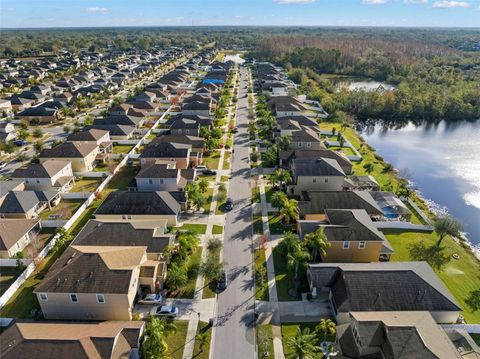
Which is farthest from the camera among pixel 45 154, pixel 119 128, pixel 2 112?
pixel 2 112

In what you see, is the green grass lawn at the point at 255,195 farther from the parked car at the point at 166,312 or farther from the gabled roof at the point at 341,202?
the parked car at the point at 166,312

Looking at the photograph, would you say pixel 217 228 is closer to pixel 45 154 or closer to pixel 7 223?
pixel 7 223

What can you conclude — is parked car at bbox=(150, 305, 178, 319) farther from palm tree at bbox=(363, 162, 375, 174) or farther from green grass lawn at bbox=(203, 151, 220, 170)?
palm tree at bbox=(363, 162, 375, 174)

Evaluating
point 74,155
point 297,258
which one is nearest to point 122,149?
point 74,155

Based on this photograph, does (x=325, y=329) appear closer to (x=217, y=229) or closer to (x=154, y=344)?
(x=154, y=344)

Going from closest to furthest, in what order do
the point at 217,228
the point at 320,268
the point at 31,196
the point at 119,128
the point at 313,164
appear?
the point at 320,268 < the point at 217,228 < the point at 31,196 < the point at 313,164 < the point at 119,128

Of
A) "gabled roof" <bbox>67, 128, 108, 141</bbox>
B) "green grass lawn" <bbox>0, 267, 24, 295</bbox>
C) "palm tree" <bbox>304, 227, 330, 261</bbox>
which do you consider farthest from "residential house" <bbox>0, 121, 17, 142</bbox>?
"palm tree" <bbox>304, 227, 330, 261</bbox>

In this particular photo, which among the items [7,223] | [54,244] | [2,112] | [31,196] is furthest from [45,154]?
[2,112]
